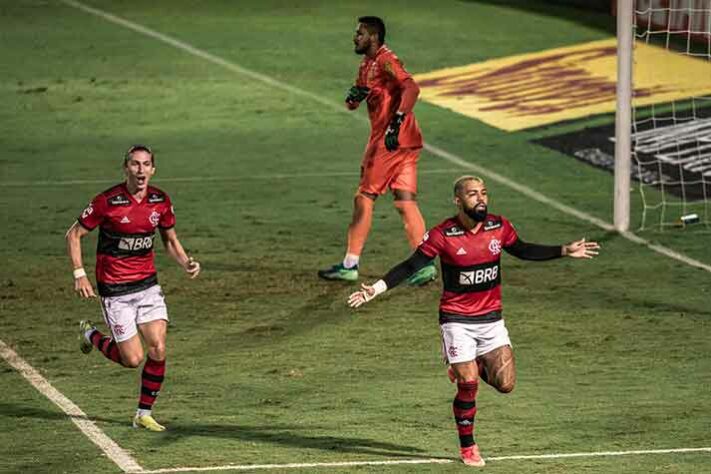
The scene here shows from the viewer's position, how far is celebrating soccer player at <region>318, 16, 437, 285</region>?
16.8 metres

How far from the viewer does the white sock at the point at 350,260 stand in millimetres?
17484

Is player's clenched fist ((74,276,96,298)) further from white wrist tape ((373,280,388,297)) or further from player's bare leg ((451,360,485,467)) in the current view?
player's bare leg ((451,360,485,467))

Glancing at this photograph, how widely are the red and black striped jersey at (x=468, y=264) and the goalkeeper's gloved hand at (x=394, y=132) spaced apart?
4771 mm

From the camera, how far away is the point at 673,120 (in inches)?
959

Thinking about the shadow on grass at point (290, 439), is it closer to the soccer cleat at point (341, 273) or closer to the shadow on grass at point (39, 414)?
the shadow on grass at point (39, 414)

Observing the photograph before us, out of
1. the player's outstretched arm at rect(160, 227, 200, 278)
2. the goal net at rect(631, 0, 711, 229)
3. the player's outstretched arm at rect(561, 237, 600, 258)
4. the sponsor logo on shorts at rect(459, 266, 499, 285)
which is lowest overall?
the goal net at rect(631, 0, 711, 229)

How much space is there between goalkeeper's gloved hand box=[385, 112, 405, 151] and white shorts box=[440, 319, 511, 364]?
16.1 feet

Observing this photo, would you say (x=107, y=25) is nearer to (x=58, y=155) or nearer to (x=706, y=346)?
(x=58, y=155)

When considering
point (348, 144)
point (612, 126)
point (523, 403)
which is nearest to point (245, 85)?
point (348, 144)

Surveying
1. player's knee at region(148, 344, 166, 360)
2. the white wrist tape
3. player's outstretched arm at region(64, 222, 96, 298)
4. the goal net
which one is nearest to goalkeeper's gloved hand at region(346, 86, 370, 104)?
the goal net

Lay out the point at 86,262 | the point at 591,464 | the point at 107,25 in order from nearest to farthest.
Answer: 1. the point at 591,464
2. the point at 86,262
3. the point at 107,25

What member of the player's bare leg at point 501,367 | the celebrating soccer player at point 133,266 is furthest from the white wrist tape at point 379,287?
the celebrating soccer player at point 133,266

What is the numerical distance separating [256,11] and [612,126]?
431 inches

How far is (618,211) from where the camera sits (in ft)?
65.5
